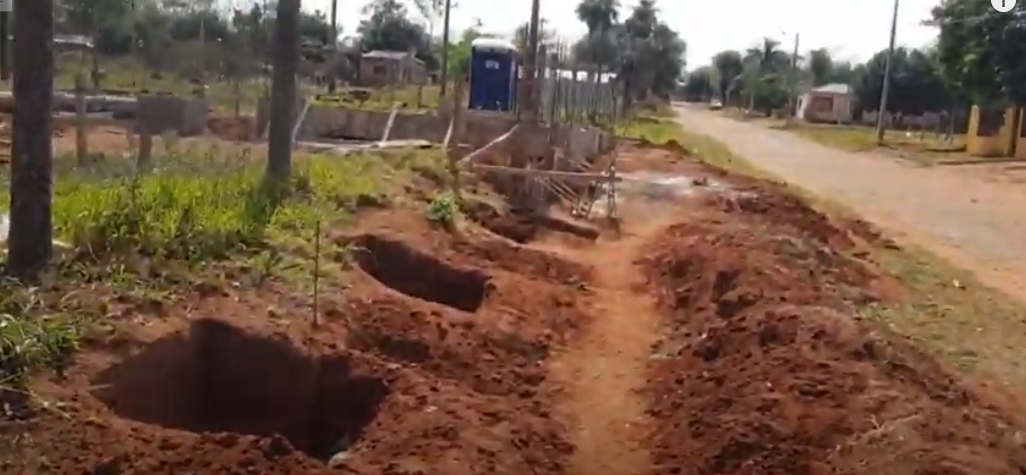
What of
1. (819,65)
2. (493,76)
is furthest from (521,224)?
(819,65)

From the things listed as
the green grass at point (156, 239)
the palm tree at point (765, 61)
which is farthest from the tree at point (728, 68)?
the green grass at point (156, 239)

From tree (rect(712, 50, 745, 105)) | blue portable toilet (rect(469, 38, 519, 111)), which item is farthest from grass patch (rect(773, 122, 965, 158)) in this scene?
tree (rect(712, 50, 745, 105))

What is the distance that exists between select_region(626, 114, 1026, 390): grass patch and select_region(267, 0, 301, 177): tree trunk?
5684 millimetres

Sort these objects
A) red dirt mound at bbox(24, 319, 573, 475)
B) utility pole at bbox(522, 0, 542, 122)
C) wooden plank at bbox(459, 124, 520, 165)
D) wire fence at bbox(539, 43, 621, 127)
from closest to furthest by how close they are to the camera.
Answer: red dirt mound at bbox(24, 319, 573, 475), wooden plank at bbox(459, 124, 520, 165), utility pole at bbox(522, 0, 542, 122), wire fence at bbox(539, 43, 621, 127)

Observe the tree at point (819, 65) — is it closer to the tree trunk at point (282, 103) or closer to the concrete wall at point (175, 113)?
the concrete wall at point (175, 113)

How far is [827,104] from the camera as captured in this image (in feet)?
269

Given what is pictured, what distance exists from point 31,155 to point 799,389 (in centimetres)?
483

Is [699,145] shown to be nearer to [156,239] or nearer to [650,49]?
[156,239]

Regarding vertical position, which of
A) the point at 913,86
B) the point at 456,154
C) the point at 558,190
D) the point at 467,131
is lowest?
the point at 558,190

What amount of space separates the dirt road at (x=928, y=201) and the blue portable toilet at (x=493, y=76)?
23.1 feet

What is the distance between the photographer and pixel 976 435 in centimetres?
643

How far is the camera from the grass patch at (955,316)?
345 inches

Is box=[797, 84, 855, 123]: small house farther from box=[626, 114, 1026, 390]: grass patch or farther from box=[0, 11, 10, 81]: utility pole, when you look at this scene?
box=[626, 114, 1026, 390]: grass patch

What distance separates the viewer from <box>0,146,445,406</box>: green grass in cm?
647
